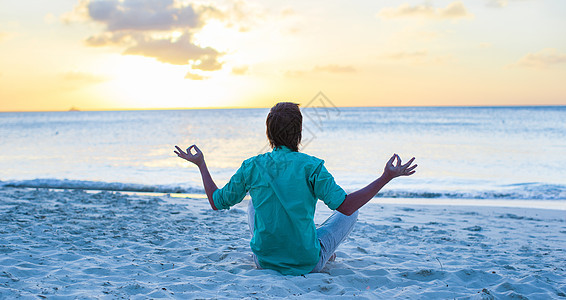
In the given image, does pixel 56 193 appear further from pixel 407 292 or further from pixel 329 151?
pixel 329 151

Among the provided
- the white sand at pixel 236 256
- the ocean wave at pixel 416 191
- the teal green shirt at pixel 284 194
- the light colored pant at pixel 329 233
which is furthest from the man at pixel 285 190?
the ocean wave at pixel 416 191

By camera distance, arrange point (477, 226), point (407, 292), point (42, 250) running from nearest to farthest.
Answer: point (407, 292)
point (42, 250)
point (477, 226)

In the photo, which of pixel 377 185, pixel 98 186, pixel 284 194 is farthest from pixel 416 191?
pixel 98 186

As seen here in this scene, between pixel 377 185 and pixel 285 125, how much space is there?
785 mm

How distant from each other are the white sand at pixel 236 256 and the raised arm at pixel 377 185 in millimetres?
772

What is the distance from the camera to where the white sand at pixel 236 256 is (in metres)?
3.26

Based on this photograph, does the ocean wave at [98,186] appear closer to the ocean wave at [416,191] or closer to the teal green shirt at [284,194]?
the ocean wave at [416,191]

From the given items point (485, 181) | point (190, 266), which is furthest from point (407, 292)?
point (485, 181)

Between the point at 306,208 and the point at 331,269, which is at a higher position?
the point at 306,208

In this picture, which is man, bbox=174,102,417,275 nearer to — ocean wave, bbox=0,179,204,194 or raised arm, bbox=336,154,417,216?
raised arm, bbox=336,154,417,216

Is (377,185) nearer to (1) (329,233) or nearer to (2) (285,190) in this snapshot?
(2) (285,190)

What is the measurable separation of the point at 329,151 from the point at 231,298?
17940 mm

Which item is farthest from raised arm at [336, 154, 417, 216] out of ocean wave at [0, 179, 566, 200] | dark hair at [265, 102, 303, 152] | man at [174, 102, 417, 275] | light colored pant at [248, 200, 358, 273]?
ocean wave at [0, 179, 566, 200]

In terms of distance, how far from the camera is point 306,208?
3053 mm
